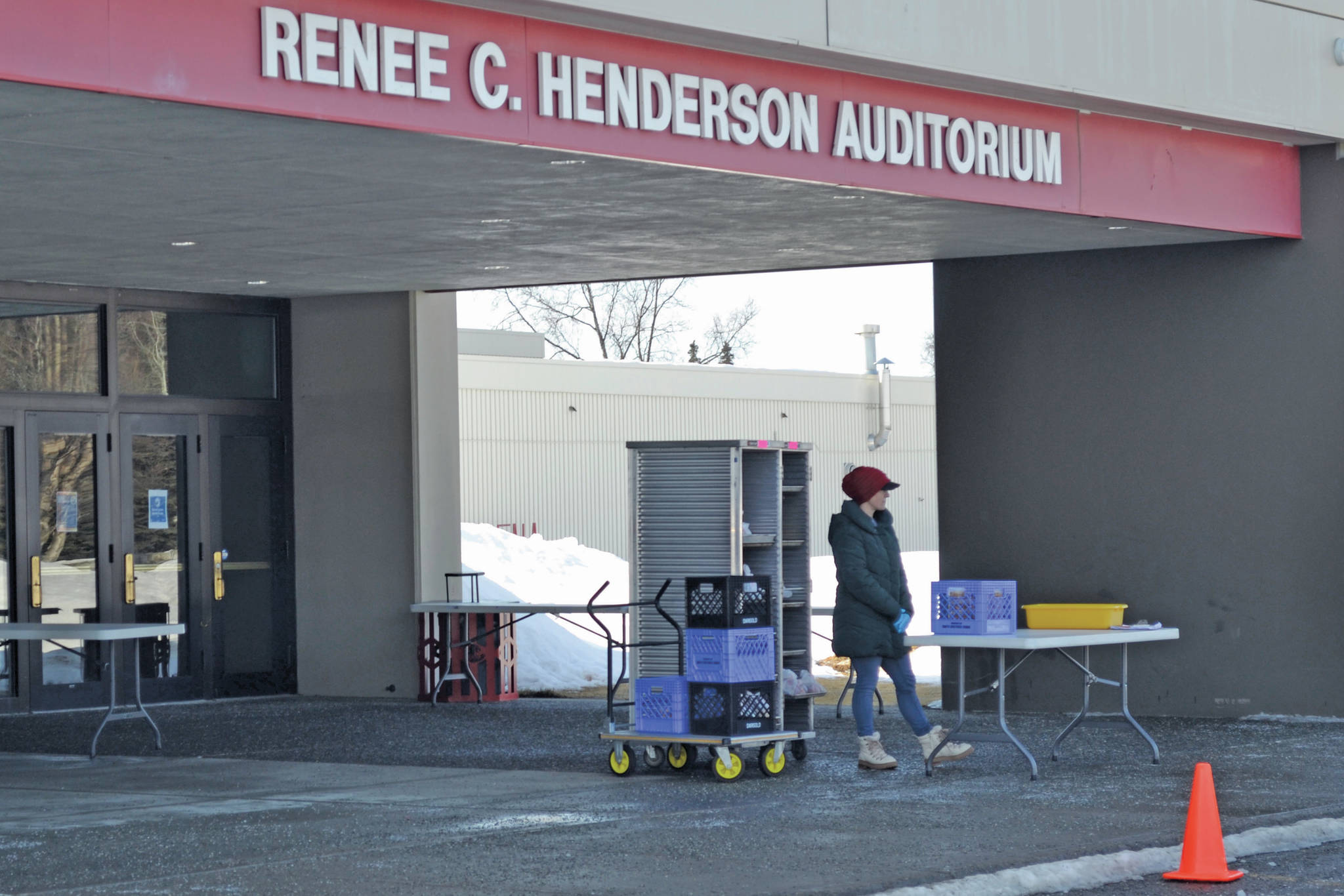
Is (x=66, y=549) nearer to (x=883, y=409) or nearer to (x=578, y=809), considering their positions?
(x=578, y=809)

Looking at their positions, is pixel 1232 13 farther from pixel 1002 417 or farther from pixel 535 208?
pixel 535 208

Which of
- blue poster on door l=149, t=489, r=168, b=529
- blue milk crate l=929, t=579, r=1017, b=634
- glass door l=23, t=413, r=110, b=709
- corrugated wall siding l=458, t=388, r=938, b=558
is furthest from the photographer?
corrugated wall siding l=458, t=388, r=938, b=558

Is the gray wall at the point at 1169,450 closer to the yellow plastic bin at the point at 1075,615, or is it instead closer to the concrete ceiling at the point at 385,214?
the concrete ceiling at the point at 385,214

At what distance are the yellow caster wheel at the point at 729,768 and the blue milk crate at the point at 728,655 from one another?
477 mm

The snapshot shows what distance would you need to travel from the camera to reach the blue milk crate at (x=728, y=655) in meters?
11.3

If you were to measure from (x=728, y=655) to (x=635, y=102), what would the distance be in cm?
341

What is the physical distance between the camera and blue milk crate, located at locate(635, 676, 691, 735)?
11.4 metres

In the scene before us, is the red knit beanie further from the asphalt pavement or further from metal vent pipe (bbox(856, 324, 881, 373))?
metal vent pipe (bbox(856, 324, 881, 373))

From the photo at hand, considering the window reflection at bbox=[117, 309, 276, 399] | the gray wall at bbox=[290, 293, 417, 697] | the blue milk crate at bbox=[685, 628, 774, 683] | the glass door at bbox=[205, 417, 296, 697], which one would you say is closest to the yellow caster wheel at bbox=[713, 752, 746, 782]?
the blue milk crate at bbox=[685, 628, 774, 683]

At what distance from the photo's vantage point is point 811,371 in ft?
148

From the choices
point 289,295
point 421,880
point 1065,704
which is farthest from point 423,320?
point 421,880

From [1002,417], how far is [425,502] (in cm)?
566

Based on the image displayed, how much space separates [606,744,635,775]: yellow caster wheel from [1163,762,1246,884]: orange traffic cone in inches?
172

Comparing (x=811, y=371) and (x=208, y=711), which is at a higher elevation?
(x=811, y=371)
